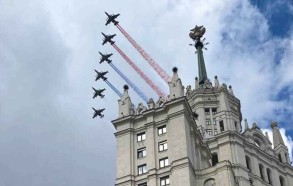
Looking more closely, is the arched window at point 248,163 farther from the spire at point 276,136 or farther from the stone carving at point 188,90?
the stone carving at point 188,90

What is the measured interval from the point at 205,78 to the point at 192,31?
67.1ft

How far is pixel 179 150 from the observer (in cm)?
10394

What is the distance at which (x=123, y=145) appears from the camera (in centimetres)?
11044

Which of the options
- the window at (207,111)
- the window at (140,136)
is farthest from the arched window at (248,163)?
the window at (140,136)

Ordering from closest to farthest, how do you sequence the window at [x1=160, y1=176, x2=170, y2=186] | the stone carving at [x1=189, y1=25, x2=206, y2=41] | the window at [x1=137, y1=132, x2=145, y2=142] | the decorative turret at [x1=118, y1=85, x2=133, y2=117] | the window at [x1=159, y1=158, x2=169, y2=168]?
the window at [x1=160, y1=176, x2=170, y2=186]
the window at [x1=159, y1=158, x2=169, y2=168]
the window at [x1=137, y1=132, x2=145, y2=142]
the decorative turret at [x1=118, y1=85, x2=133, y2=117]
the stone carving at [x1=189, y1=25, x2=206, y2=41]

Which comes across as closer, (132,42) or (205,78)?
(132,42)

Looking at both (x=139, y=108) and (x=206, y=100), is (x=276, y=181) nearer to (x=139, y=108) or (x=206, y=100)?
(x=206, y=100)

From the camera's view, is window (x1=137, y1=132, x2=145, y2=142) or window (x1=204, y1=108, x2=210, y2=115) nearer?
window (x1=137, y1=132, x2=145, y2=142)

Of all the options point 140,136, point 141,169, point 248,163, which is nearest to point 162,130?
point 140,136

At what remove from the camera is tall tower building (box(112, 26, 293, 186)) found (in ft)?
339

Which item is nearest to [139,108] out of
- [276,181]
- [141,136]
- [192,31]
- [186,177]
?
[141,136]

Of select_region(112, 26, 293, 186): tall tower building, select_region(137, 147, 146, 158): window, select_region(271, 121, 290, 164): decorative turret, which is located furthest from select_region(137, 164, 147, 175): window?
select_region(271, 121, 290, 164): decorative turret

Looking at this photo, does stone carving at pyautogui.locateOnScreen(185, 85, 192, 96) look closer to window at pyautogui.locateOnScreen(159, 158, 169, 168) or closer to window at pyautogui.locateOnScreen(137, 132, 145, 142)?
window at pyautogui.locateOnScreen(137, 132, 145, 142)

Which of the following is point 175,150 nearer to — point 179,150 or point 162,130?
point 179,150
